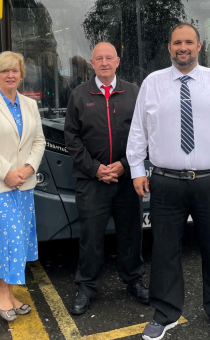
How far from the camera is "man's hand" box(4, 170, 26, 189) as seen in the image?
2848 millimetres

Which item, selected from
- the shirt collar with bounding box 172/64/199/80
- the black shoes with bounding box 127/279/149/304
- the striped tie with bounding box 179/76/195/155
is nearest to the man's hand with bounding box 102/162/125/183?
the striped tie with bounding box 179/76/195/155

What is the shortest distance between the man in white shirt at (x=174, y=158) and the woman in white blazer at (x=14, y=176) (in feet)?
2.41

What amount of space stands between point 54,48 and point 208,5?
1.44m

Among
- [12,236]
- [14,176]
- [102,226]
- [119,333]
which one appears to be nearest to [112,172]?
[102,226]

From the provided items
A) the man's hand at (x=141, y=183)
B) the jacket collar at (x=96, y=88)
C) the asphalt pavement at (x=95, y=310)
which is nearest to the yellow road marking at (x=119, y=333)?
the asphalt pavement at (x=95, y=310)

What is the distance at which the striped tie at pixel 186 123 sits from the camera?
254 cm

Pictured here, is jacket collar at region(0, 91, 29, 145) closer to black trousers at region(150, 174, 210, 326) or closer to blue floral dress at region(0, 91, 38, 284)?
blue floral dress at region(0, 91, 38, 284)

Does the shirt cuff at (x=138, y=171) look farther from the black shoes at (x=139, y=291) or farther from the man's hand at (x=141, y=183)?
the black shoes at (x=139, y=291)

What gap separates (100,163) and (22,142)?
57cm

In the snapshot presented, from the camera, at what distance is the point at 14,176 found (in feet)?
9.39

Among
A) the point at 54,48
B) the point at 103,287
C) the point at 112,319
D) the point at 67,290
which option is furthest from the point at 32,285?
the point at 54,48

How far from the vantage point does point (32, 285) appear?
3613 millimetres

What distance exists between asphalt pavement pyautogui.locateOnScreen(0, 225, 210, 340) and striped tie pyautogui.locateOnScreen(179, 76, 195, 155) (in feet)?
4.10

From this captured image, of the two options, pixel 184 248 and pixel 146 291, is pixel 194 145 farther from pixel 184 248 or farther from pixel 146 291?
pixel 184 248
